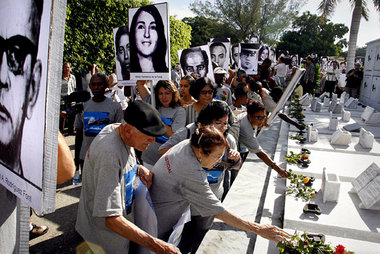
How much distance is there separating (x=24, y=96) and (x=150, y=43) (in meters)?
3.09

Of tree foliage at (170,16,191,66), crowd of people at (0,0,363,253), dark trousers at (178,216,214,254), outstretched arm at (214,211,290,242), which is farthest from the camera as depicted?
tree foliage at (170,16,191,66)

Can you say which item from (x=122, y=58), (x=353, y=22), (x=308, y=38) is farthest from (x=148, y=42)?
(x=308, y=38)

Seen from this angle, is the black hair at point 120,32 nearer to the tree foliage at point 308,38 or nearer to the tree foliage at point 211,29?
the tree foliage at point 211,29

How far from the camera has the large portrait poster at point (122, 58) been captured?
16.4 ft

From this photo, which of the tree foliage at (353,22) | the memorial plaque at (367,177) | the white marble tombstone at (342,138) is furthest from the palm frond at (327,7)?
the memorial plaque at (367,177)

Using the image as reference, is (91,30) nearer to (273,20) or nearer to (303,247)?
(303,247)

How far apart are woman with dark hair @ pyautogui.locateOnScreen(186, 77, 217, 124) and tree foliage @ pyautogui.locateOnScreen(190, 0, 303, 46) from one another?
1506 inches

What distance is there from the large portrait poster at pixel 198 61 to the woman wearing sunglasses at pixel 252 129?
2.50 meters

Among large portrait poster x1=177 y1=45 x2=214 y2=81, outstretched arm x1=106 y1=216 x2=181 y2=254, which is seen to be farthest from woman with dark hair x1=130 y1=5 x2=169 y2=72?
outstretched arm x1=106 y1=216 x2=181 y2=254

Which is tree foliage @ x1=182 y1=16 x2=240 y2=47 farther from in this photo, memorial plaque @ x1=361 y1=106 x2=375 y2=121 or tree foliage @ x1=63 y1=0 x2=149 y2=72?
memorial plaque @ x1=361 y1=106 x2=375 y2=121

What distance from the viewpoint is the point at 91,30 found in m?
9.03

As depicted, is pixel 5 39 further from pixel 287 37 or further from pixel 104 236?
pixel 287 37

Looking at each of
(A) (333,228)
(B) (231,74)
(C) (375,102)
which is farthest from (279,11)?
(A) (333,228)

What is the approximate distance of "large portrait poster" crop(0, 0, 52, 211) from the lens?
882 mm
